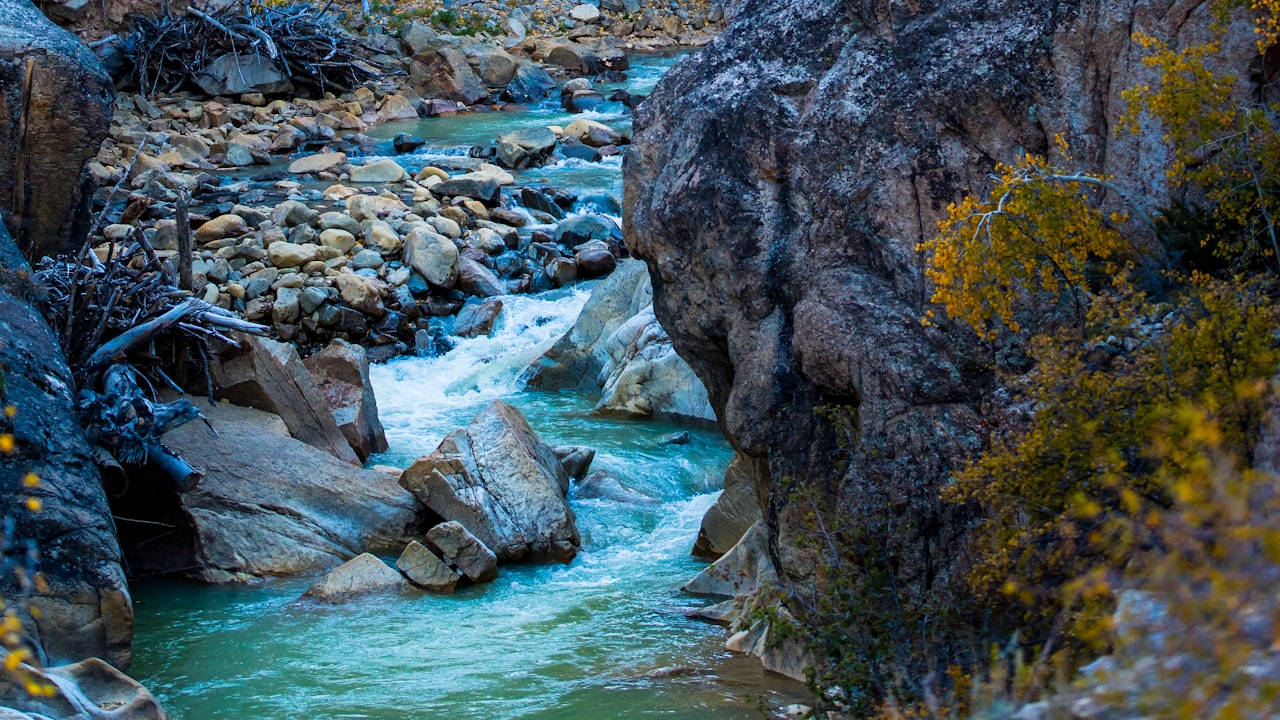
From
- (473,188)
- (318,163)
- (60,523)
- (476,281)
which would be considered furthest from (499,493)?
(318,163)

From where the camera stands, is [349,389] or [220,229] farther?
[220,229]

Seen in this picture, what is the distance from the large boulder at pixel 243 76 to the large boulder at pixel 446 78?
379cm

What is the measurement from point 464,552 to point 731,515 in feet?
Answer: 8.06

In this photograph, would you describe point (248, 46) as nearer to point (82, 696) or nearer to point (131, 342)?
point (131, 342)

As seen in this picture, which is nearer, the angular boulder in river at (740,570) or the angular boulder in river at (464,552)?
the angular boulder in river at (740,570)

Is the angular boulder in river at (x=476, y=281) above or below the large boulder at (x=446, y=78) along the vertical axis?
below

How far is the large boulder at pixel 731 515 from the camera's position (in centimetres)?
1134

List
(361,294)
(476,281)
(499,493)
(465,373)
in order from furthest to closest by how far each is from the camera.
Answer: (476,281) < (361,294) < (465,373) < (499,493)

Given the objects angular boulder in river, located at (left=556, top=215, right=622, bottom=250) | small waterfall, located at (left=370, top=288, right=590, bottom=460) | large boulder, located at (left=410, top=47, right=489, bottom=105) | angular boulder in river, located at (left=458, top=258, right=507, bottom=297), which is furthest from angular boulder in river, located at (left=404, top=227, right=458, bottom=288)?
large boulder, located at (left=410, top=47, right=489, bottom=105)

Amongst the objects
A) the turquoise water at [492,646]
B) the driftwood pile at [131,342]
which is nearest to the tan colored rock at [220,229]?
the driftwood pile at [131,342]

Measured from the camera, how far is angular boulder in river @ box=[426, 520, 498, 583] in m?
10.7

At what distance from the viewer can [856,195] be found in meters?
8.14

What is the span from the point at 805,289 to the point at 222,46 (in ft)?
83.5

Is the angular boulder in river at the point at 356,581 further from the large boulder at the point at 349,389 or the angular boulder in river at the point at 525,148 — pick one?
the angular boulder in river at the point at 525,148
